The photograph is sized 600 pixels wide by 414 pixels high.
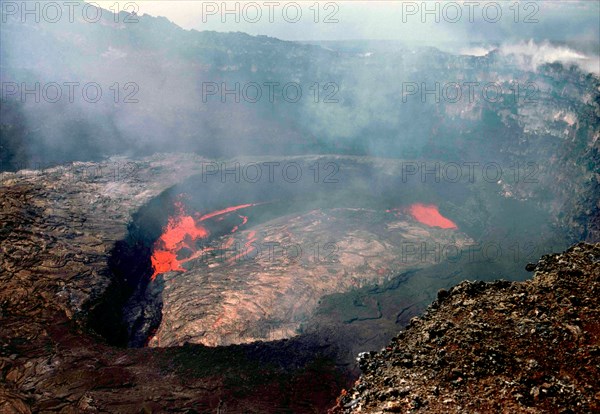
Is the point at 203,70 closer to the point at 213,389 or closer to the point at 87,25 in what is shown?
the point at 87,25

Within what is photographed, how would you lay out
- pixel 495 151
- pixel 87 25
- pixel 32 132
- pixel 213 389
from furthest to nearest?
pixel 87 25
pixel 495 151
pixel 32 132
pixel 213 389

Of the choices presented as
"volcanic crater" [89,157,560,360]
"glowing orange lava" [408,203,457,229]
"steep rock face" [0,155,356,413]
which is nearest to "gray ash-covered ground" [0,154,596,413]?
"steep rock face" [0,155,356,413]

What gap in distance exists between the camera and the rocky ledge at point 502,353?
363 inches

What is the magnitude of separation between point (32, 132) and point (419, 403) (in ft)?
154

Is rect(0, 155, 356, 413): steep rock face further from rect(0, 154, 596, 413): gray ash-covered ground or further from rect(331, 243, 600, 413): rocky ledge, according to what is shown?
rect(331, 243, 600, 413): rocky ledge

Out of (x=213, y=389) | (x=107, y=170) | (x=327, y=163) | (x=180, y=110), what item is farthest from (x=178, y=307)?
(x=180, y=110)

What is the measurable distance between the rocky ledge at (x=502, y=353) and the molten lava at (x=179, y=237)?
21.9 metres

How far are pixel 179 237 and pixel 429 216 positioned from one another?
78.7 ft

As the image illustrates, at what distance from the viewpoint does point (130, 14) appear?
58531mm

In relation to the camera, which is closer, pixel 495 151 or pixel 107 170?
pixel 107 170

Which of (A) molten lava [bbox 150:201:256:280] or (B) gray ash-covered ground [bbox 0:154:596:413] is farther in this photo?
(A) molten lava [bbox 150:201:256:280]

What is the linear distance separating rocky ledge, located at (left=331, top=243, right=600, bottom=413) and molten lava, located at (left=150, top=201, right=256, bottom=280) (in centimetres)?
2191

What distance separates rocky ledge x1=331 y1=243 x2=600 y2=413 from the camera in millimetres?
9211

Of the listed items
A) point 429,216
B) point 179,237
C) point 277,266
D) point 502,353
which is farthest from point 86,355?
point 429,216
